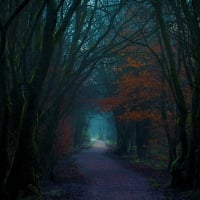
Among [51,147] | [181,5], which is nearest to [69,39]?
[51,147]

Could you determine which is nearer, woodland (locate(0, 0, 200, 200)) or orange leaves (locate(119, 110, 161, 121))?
woodland (locate(0, 0, 200, 200))

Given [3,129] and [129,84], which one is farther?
[129,84]

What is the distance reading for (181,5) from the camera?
12.8m

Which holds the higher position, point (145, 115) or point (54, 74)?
point (54, 74)

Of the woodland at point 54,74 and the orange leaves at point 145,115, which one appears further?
the orange leaves at point 145,115

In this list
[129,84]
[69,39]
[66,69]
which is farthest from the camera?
[129,84]

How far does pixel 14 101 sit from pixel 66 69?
3896 mm

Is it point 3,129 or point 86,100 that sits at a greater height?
point 86,100

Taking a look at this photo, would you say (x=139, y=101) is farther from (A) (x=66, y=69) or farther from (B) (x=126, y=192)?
(B) (x=126, y=192)

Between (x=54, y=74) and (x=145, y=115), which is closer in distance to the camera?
(x=54, y=74)

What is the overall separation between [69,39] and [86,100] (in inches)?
537

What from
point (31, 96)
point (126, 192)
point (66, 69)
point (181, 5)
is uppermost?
point (181, 5)

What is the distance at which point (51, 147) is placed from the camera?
1831 cm

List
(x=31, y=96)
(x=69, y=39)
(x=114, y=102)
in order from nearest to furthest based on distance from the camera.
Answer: (x=31, y=96)
(x=69, y=39)
(x=114, y=102)
